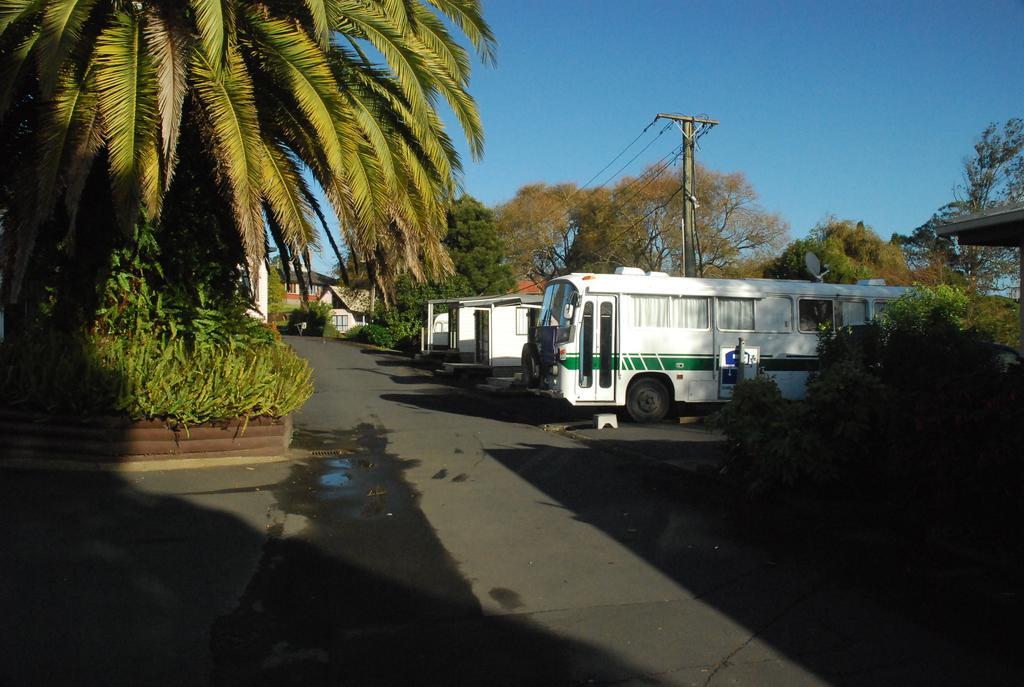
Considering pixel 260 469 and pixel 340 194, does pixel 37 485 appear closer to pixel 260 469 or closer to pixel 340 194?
pixel 260 469

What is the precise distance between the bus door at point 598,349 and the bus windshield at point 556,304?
432mm

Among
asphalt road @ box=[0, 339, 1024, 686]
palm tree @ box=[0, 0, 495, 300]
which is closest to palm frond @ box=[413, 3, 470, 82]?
palm tree @ box=[0, 0, 495, 300]

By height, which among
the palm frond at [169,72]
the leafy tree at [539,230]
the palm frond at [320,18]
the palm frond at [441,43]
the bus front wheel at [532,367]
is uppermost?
the leafy tree at [539,230]

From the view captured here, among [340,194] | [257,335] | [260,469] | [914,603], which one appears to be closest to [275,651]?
[914,603]

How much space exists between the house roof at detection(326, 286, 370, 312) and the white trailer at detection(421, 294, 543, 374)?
74.4ft

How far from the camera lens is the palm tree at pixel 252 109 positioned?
8734mm

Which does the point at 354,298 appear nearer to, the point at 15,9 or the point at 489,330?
the point at 489,330

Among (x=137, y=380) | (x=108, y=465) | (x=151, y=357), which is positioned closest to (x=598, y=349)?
(x=151, y=357)

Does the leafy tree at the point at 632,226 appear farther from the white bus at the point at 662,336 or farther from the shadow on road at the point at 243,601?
the shadow on road at the point at 243,601

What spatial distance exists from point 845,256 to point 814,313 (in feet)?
74.0

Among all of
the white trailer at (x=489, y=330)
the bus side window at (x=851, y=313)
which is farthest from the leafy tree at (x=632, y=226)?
the bus side window at (x=851, y=313)

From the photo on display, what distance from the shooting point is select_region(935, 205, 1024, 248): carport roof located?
25.8 ft

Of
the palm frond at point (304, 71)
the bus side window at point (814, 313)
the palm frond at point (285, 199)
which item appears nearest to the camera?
the palm frond at point (304, 71)

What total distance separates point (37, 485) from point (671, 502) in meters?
6.40
